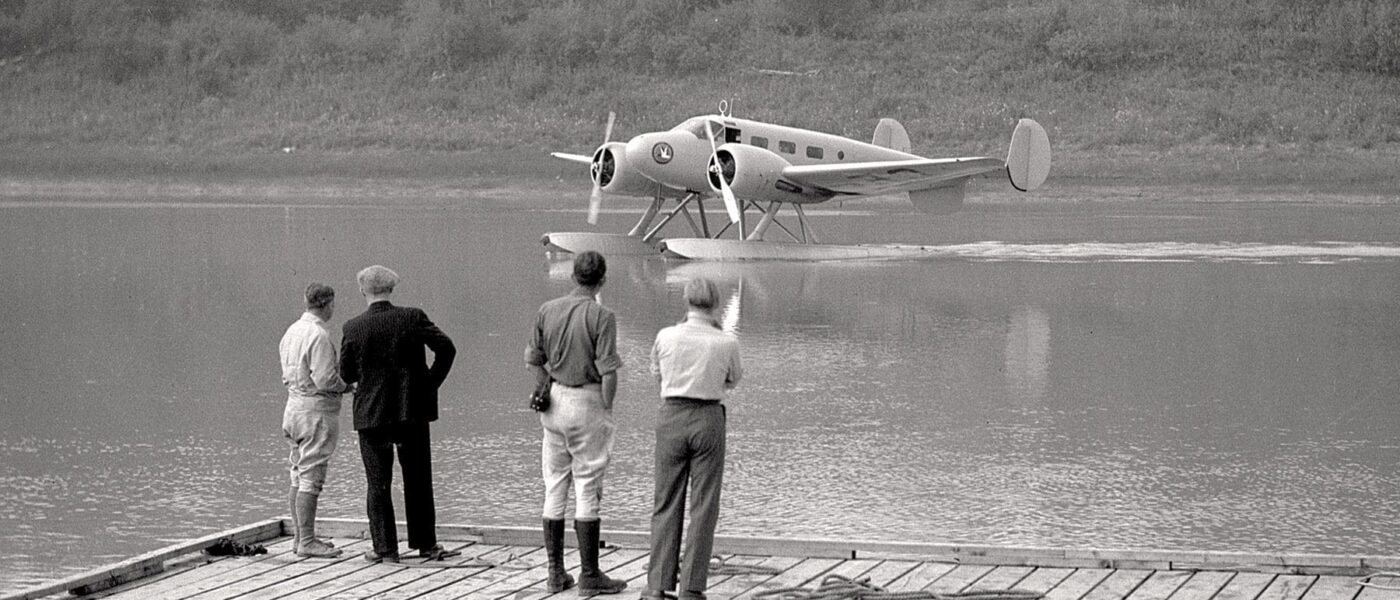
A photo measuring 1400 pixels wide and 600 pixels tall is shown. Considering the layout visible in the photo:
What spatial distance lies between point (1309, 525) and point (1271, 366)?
5.71 meters

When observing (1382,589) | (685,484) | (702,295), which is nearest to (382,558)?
(685,484)

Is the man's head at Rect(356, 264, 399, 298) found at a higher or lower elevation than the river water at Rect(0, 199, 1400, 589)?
higher

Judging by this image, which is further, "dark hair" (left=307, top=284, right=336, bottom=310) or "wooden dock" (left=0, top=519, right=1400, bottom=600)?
"dark hair" (left=307, top=284, right=336, bottom=310)

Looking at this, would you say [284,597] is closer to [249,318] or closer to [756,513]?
[756,513]

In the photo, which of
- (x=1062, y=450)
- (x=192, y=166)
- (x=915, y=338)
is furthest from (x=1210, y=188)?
(x=1062, y=450)

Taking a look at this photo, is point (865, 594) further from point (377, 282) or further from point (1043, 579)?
point (377, 282)

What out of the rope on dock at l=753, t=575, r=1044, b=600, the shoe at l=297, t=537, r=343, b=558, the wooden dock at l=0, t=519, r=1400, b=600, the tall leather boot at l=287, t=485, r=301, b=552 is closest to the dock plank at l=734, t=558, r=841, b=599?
the wooden dock at l=0, t=519, r=1400, b=600

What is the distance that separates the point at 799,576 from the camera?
6.72m

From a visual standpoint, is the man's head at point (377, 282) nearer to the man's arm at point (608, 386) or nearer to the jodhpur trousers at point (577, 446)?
the jodhpur trousers at point (577, 446)

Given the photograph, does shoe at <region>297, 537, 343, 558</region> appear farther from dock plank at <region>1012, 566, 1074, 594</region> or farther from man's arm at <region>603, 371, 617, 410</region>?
dock plank at <region>1012, 566, 1074, 594</region>

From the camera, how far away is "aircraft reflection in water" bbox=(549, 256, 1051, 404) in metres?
13.4

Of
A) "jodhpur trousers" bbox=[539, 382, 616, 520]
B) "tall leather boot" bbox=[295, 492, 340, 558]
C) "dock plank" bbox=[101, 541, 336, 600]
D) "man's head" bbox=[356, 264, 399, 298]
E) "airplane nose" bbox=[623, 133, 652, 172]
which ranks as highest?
"airplane nose" bbox=[623, 133, 652, 172]

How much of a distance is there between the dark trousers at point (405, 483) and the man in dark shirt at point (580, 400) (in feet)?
2.00

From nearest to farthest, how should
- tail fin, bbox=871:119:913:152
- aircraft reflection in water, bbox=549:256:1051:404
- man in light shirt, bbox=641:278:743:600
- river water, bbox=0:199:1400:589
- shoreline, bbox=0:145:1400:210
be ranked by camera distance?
man in light shirt, bbox=641:278:743:600 → river water, bbox=0:199:1400:589 → aircraft reflection in water, bbox=549:256:1051:404 → tail fin, bbox=871:119:913:152 → shoreline, bbox=0:145:1400:210
